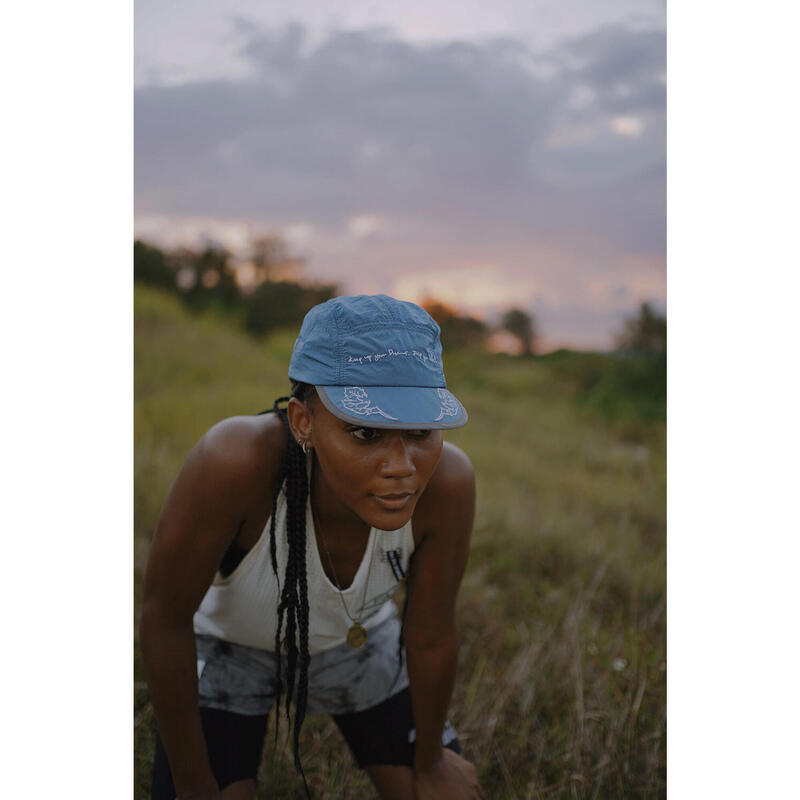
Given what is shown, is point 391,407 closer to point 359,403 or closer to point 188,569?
point 359,403

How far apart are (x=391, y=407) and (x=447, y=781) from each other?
102 centimetres

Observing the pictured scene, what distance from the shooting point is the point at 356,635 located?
172 cm

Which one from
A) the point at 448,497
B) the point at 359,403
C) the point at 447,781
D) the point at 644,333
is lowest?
the point at 447,781

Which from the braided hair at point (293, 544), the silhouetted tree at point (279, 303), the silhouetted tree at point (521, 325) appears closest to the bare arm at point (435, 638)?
the braided hair at point (293, 544)

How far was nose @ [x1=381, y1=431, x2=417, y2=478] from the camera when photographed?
1.26m

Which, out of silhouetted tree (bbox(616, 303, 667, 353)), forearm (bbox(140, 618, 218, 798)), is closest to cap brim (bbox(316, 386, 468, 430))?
forearm (bbox(140, 618, 218, 798))

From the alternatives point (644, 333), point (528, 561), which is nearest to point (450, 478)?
point (528, 561)

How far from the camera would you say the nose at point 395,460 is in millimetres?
1263

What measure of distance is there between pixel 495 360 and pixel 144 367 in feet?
5.66

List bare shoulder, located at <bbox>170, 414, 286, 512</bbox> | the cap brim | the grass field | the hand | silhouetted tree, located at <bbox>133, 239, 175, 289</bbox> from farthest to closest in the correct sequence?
silhouetted tree, located at <bbox>133, 239, 175, 289</bbox>, the grass field, the hand, bare shoulder, located at <bbox>170, 414, 286, 512</bbox>, the cap brim

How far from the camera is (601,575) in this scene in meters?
2.90

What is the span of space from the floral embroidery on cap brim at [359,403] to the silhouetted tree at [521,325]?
2.30 metres

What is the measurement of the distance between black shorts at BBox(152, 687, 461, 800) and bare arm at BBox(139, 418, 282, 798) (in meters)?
0.10

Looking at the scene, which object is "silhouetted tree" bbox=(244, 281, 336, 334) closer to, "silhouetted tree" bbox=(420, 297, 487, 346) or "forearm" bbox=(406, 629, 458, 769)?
"silhouetted tree" bbox=(420, 297, 487, 346)
